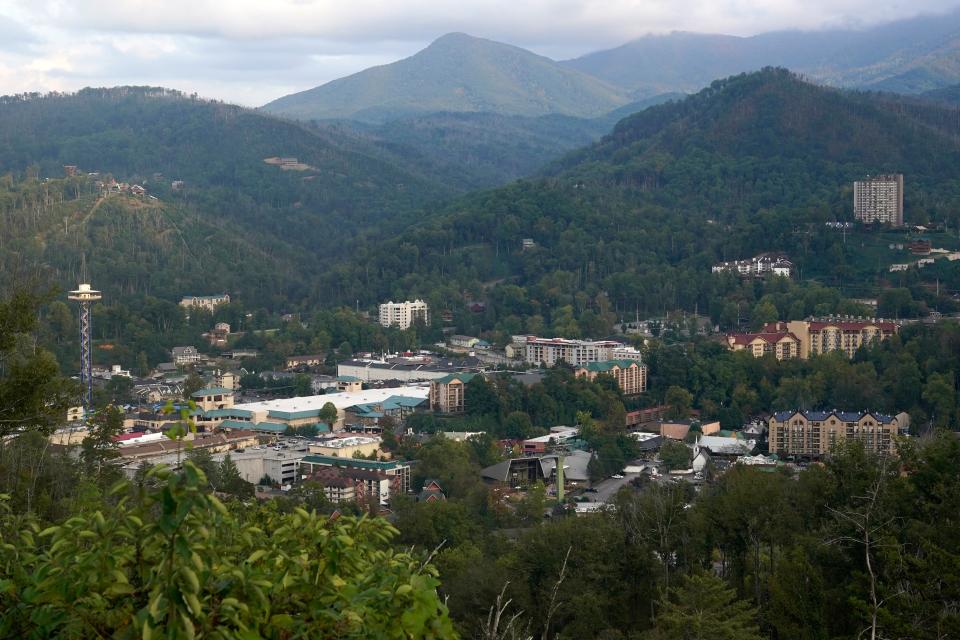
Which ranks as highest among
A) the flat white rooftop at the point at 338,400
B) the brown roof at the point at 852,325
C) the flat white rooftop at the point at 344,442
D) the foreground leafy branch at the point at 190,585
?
the foreground leafy branch at the point at 190,585

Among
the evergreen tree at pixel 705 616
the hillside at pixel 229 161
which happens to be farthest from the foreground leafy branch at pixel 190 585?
the hillside at pixel 229 161

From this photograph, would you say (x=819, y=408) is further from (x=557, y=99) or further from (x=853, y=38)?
(x=853, y=38)

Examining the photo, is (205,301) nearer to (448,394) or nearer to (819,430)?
(448,394)

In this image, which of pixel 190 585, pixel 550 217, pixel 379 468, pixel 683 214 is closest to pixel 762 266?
pixel 683 214

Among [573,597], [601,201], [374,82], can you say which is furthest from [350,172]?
[374,82]

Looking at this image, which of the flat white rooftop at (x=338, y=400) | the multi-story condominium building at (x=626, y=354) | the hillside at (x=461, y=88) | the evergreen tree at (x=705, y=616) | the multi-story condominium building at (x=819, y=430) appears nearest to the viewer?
the evergreen tree at (x=705, y=616)

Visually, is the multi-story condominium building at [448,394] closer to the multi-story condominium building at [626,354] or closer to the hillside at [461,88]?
the multi-story condominium building at [626,354]
